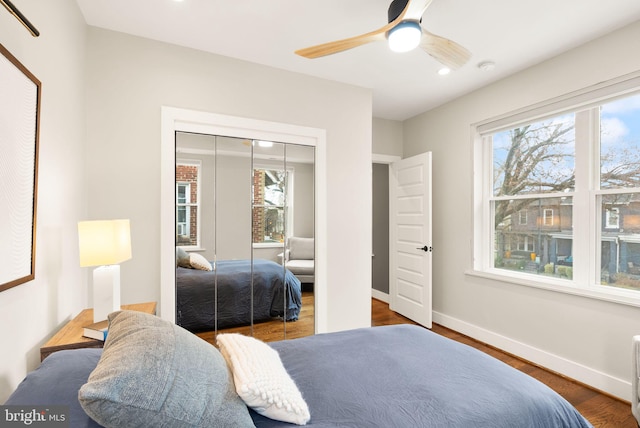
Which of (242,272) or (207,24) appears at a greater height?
(207,24)

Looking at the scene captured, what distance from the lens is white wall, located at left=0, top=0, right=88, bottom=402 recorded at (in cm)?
118

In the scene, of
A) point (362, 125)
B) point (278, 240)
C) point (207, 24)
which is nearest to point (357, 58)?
point (362, 125)

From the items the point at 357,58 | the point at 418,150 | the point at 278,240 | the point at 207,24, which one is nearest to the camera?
the point at 207,24

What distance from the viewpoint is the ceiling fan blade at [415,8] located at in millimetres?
1473

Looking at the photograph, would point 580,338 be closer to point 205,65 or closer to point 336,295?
point 336,295

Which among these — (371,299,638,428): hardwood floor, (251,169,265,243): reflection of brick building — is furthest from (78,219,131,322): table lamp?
(371,299,638,428): hardwood floor

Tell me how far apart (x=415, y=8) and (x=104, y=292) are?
2.19 metres

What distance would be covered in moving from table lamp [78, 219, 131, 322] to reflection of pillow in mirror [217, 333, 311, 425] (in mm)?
918

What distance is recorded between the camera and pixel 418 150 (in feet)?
13.5

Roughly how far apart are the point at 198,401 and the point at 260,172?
215cm

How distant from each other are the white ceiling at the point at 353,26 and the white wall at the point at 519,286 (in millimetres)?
202

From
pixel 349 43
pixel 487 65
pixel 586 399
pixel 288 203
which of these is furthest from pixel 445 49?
pixel 586 399

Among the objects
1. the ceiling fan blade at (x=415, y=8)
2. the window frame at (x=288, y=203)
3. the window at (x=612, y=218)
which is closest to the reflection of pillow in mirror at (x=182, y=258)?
the window frame at (x=288, y=203)

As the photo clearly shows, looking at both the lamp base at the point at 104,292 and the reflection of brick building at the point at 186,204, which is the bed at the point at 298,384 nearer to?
the lamp base at the point at 104,292
